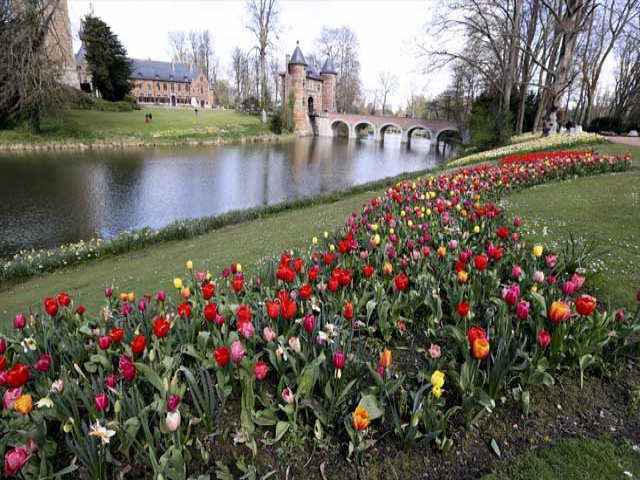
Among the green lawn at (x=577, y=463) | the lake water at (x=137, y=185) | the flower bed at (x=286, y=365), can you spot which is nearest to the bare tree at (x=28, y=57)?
the lake water at (x=137, y=185)

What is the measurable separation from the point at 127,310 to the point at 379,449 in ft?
6.13

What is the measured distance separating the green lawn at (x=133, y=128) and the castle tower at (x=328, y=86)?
16624mm

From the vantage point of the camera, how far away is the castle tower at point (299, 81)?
172ft

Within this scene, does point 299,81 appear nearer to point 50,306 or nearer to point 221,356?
point 50,306

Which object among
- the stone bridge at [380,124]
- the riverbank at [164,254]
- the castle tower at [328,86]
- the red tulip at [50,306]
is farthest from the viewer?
the castle tower at [328,86]

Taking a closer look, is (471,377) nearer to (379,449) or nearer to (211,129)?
(379,449)

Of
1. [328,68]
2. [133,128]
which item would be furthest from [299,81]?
[133,128]

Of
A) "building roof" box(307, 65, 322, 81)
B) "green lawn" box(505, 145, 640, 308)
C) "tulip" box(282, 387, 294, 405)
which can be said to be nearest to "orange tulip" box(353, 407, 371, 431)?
"tulip" box(282, 387, 294, 405)

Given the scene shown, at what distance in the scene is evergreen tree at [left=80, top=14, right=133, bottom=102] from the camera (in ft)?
130

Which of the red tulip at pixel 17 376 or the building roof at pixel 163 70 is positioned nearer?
the red tulip at pixel 17 376

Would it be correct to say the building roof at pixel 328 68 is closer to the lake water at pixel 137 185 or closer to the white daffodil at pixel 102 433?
the lake water at pixel 137 185

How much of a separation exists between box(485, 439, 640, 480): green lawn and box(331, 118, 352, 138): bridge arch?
57.5 meters

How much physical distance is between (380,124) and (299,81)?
12696 mm

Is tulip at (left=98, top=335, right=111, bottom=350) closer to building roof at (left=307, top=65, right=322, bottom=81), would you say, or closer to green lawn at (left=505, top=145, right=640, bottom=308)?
green lawn at (left=505, top=145, right=640, bottom=308)
